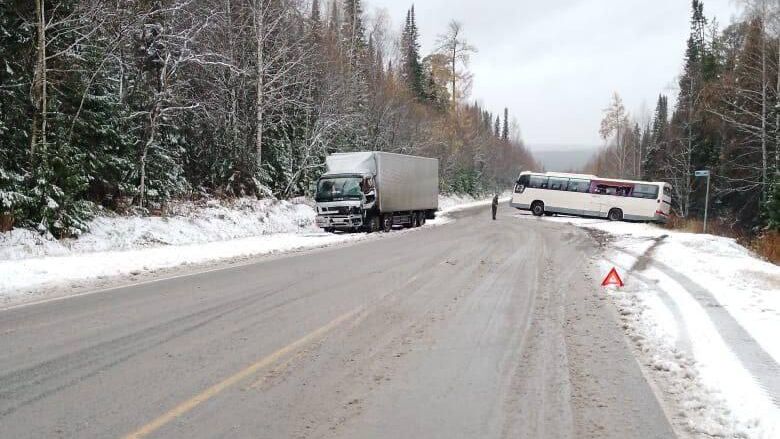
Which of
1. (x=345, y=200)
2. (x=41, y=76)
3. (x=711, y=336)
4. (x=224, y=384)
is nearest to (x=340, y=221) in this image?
(x=345, y=200)

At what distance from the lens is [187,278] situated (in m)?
10.8

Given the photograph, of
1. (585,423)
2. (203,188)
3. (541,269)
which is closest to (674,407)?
(585,423)

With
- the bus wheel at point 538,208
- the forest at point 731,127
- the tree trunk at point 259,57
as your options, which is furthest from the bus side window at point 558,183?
the tree trunk at point 259,57

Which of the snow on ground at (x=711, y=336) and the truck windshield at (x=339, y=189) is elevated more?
the truck windshield at (x=339, y=189)

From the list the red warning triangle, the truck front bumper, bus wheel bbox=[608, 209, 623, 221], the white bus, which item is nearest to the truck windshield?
the truck front bumper

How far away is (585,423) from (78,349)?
5103 mm

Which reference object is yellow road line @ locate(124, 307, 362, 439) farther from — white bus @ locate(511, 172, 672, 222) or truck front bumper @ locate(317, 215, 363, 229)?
white bus @ locate(511, 172, 672, 222)

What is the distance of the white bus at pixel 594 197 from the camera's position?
36.7 metres

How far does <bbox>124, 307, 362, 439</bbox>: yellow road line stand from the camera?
3855 millimetres

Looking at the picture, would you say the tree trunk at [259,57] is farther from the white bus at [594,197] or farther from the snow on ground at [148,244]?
the white bus at [594,197]

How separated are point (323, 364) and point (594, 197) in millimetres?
35973

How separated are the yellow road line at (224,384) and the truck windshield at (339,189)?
1587 cm

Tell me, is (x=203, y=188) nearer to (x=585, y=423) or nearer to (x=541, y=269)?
(x=541, y=269)

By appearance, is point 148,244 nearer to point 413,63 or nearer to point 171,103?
point 171,103
